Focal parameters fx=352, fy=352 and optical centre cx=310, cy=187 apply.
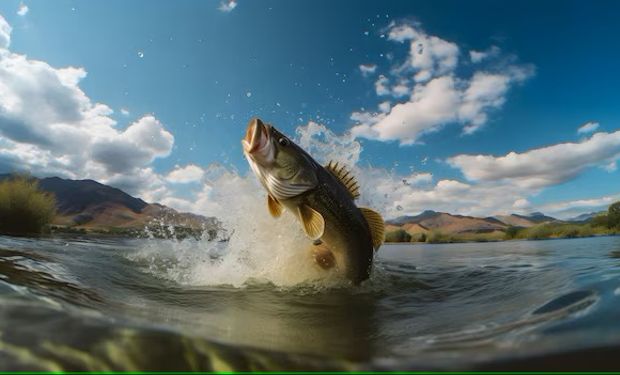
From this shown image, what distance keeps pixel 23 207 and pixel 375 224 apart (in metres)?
24.0

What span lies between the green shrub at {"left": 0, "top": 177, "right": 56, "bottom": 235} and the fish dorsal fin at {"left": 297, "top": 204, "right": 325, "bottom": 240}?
22.2 metres

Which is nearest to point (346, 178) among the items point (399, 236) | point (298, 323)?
point (298, 323)

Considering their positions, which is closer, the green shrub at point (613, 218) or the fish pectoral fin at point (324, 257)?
the fish pectoral fin at point (324, 257)

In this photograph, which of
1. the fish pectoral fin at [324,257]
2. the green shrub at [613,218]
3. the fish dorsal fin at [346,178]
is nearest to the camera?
the fish dorsal fin at [346,178]

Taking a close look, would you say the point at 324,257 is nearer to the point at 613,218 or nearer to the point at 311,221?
the point at 311,221

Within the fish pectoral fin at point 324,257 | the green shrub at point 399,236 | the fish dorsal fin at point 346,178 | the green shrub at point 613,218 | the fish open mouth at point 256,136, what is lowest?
the green shrub at point 399,236

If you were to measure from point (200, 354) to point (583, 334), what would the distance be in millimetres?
2160

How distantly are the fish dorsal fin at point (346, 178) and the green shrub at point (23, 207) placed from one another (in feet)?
73.0

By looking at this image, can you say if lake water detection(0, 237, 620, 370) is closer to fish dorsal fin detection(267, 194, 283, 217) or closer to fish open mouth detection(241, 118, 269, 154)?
fish dorsal fin detection(267, 194, 283, 217)

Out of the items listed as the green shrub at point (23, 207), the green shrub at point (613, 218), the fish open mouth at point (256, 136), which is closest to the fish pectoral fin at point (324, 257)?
the fish open mouth at point (256, 136)

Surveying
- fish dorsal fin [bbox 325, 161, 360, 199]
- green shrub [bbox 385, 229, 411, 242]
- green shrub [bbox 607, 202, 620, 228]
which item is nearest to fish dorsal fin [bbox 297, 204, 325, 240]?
fish dorsal fin [bbox 325, 161, 360, 199]

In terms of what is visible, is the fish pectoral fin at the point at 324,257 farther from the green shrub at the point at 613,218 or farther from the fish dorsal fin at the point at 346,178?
the green shrub at the point at 613,218

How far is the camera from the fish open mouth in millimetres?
4703

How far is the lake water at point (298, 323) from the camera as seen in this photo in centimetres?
150
